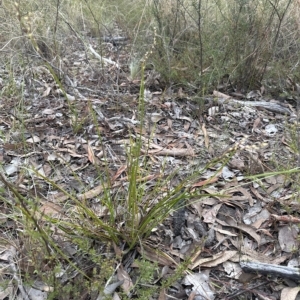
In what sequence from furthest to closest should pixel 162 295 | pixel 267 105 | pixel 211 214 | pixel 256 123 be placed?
pixel 267 105 → pixel 256 123 → pixel 211 214 → pixel 162 295

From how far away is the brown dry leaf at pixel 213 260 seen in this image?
4.98 feet

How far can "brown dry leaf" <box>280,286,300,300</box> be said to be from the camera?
1.40 meters

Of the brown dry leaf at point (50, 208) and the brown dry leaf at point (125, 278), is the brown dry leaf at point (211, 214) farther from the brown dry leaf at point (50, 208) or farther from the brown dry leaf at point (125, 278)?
the brown dry leaf at point (50, 208)

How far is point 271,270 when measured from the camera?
1436 mm

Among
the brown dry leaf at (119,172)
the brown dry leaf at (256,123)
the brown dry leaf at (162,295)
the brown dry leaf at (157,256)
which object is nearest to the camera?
the brown dry leaf at (162,295)

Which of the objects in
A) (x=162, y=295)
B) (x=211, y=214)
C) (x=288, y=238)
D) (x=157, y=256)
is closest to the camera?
(x=162, y=295)

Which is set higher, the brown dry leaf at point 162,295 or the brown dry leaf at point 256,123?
the brown dry leaf at point 256,123

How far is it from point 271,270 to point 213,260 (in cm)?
23

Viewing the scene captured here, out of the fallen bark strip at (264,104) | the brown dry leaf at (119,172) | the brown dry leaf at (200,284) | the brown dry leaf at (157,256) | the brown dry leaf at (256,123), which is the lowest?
the brown dry leaf at (200,284)

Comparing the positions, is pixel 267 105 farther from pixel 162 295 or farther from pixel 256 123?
pixel 162 295

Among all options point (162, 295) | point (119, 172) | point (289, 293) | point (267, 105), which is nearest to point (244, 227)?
point (289, 293)

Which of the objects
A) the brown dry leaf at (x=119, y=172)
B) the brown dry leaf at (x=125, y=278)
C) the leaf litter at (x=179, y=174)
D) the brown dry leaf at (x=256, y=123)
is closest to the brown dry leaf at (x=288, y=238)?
the leaf litter at (x=179, y=174)

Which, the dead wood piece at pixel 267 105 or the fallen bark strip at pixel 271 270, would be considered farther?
the dead wood piece at pixel 267 105

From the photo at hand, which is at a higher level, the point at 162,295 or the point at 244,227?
the point at 244,227
